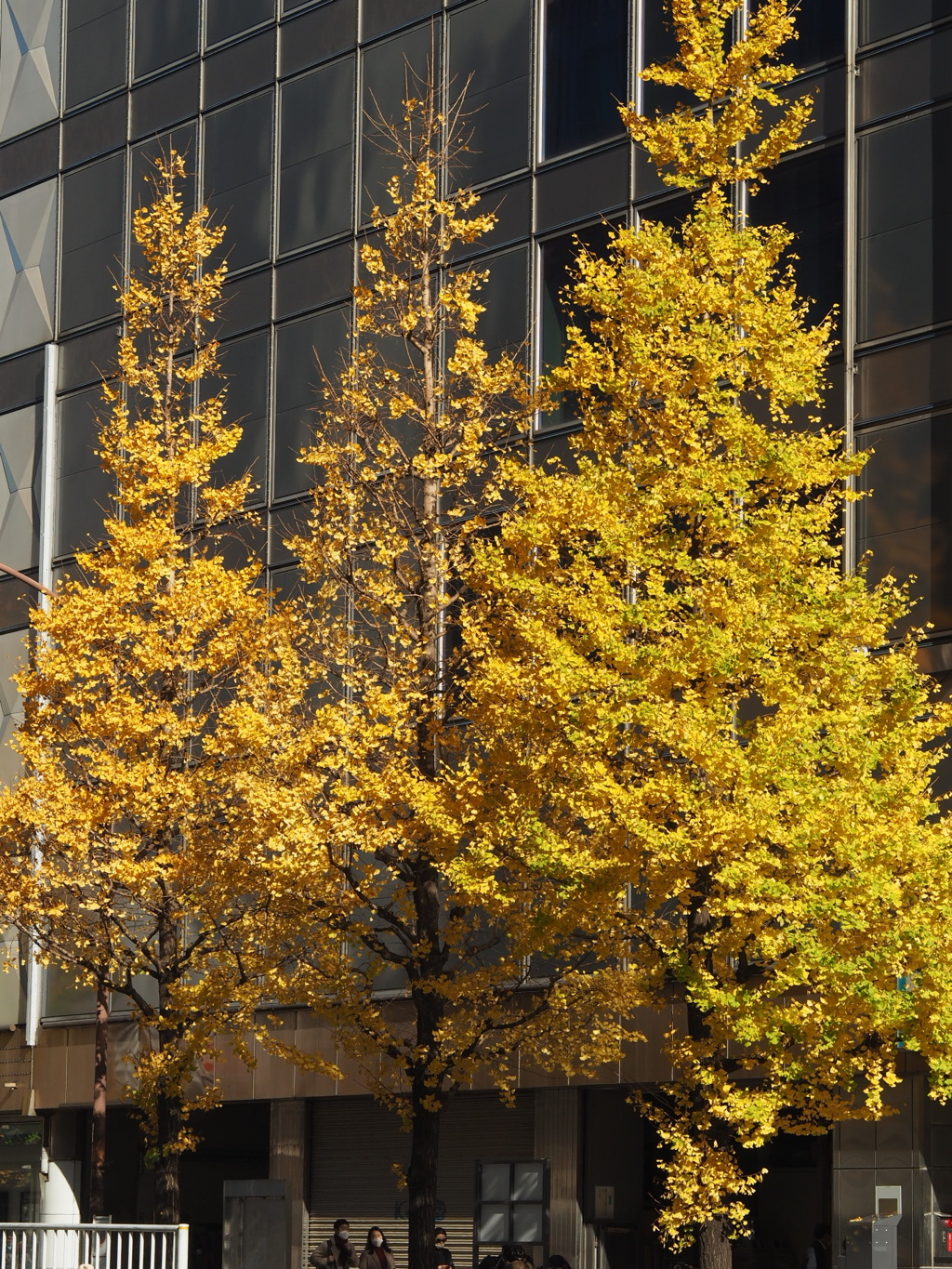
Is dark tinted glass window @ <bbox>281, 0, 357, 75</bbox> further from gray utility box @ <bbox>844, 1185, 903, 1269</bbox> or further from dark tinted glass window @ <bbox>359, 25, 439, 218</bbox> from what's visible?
gray utility box @ <bbox>844, 1185, 903, 1269</bbox>

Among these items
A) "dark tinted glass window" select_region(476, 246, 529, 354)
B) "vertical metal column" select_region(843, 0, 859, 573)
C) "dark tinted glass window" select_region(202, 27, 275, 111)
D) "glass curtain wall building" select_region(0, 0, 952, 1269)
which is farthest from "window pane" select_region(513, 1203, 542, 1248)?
"dark tinted glass window" select_region(202, 27, 275, 111)

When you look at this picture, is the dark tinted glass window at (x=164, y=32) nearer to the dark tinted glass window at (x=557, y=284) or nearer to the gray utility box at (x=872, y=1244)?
the dark tinted glass window at (x=557, y=284)

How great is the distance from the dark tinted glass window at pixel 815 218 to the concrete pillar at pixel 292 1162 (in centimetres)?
1535

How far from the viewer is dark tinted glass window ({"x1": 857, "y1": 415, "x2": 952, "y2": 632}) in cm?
2458

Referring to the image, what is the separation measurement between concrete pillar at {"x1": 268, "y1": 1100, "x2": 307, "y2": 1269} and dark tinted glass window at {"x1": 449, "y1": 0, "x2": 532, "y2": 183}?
1557 centimetres

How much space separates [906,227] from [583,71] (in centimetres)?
742

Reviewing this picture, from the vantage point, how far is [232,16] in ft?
123

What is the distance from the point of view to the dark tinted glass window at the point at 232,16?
36.9m

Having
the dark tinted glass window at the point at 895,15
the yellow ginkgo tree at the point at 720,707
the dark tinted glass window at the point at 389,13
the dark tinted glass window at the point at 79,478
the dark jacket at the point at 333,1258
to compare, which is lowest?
the dark jacket at the point at 333,1258

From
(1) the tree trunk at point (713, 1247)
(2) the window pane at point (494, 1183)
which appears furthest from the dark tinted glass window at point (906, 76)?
(1) the tree trunk at point (713, 1247)

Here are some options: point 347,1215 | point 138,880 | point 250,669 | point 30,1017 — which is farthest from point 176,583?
point 30,1017

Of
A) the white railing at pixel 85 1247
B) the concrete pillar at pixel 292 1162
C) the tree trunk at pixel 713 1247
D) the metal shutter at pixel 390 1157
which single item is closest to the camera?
the white railing at pixel 85 1247

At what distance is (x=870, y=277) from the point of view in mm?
26016

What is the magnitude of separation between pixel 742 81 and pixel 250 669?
9.40 m
